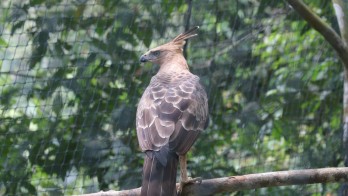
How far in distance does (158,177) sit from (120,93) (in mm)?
1976

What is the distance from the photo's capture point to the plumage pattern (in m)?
3.74

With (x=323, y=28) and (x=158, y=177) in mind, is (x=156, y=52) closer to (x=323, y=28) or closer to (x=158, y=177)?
(x=323, y=28)

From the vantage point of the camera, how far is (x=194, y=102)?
13.9ft

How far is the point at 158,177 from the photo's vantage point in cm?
371

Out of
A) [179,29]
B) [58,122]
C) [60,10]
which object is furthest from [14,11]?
[179,29]

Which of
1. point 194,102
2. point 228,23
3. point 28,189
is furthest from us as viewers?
point 228,23

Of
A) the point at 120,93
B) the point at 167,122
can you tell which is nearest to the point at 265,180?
the point at 167,122

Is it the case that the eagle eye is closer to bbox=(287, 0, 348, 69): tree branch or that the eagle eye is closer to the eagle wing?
the eagle wing

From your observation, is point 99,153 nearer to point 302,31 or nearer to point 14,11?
point 14,11

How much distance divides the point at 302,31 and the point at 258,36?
1.17ft

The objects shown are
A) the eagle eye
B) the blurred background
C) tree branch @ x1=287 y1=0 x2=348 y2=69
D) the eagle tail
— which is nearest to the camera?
the eagle tail

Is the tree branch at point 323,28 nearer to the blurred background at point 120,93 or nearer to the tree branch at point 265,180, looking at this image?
the tree branch at point 265,180

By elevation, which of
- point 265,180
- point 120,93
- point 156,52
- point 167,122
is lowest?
point 265,180

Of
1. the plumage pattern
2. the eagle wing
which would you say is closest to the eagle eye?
the plumage pattern
